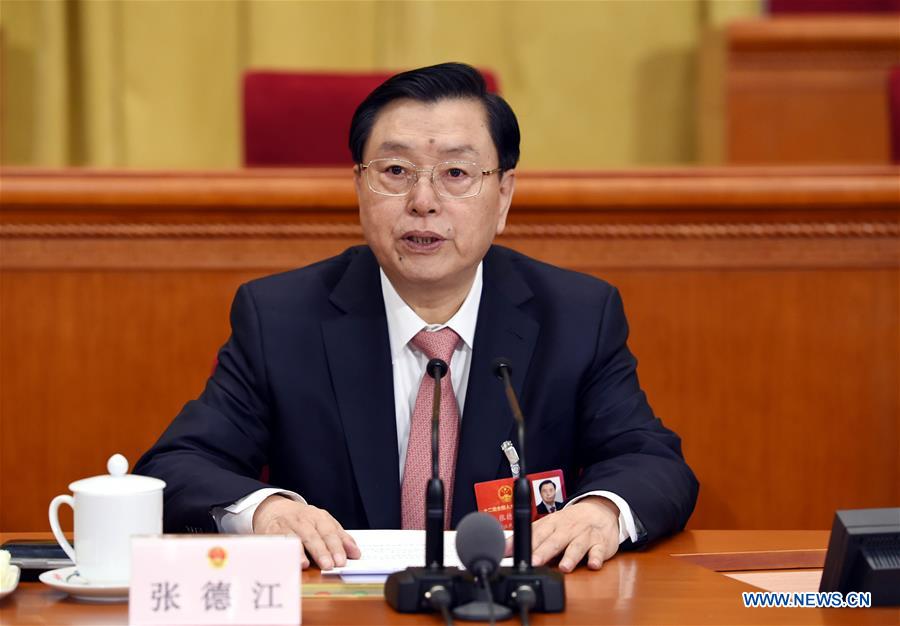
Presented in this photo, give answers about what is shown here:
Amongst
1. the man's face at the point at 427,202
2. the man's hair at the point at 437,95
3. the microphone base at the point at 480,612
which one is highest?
the man's hair at the point at 437,95

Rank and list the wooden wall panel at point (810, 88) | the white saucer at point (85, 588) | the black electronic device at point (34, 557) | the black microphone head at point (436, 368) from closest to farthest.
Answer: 1. the white saucer at point (85, 588)
2. the black electronic device at point (34, 557)
3. the black microphone head at point (436, 368)
4. the wooden wall panel at point (810, 88)

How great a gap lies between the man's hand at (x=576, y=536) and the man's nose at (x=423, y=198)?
1.82ft

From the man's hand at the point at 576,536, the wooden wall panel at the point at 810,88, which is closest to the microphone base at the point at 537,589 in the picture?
the man's hand at the point at 576,536

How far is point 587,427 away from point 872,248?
0.89 metres

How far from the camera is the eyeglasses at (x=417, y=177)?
1.86m

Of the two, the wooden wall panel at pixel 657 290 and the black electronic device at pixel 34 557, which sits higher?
the wooden wall panel at pixel 657 290

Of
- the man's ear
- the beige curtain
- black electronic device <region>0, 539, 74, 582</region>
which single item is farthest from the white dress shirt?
the beige curtain

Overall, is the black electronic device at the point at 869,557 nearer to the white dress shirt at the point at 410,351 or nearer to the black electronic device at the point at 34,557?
the white dress shirt at the point at 410,351

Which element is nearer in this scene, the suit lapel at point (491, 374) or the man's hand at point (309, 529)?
the man's hand at point (309, 529)

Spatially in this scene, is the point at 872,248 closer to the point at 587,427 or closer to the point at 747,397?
the point at 747,397

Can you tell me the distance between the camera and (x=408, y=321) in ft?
6.34

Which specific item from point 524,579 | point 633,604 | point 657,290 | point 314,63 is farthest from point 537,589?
point 314,63

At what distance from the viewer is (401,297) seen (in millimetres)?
1971

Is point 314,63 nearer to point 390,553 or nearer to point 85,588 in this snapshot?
point 390,553
